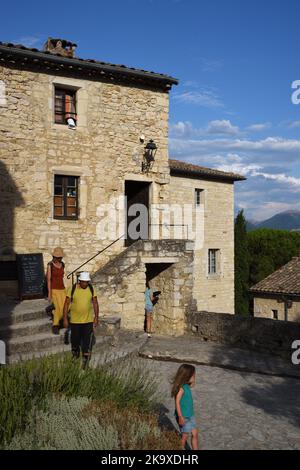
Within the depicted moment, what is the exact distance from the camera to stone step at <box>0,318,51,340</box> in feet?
28.6

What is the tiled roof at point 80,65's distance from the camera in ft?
38.8

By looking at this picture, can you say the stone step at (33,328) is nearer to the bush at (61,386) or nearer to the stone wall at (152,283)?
the stone wall at (152,283)

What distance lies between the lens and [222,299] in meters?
22.8

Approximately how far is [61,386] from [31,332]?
3623 mm

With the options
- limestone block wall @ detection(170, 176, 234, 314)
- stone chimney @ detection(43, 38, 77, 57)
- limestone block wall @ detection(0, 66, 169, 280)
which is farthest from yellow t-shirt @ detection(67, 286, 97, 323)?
limestone block wall @ detection(170, 176, 234, 314)

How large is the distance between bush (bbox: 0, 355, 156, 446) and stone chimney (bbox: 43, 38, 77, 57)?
414 inches

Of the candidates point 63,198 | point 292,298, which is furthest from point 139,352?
point 292,298

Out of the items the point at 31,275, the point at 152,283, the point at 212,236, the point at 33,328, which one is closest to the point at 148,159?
the point at 152,283

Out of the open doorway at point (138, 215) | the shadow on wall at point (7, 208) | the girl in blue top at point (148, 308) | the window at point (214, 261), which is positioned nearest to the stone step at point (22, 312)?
the shadow on wall at point (7, 208)

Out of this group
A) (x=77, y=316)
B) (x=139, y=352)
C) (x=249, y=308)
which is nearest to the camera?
(x=77, y=316)

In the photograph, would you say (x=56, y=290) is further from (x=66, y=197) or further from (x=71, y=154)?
(x=71, y=154)

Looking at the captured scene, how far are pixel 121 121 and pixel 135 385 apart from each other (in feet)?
30.3

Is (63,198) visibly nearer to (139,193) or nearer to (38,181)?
(38,181)

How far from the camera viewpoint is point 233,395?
24.9 ft
